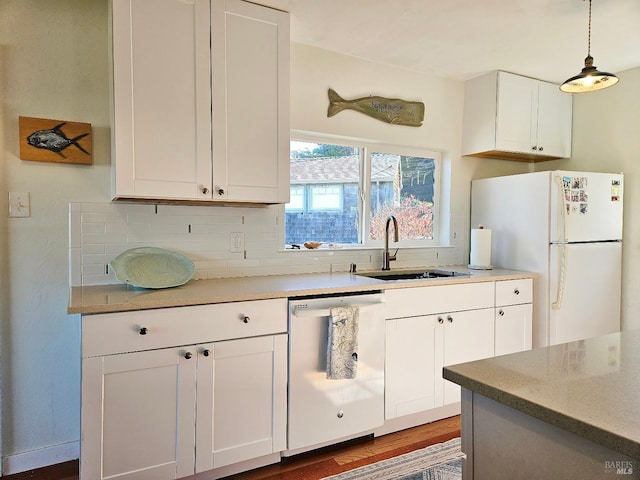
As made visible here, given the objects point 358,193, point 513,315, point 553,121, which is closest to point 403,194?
point 358,193

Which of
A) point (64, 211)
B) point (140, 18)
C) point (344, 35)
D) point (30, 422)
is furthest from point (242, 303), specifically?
point (344, 35)

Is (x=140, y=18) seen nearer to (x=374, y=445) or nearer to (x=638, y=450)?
(x=638, y=450)

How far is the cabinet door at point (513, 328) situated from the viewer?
9.16 feet

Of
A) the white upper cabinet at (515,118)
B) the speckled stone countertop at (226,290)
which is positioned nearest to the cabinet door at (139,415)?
the speckled stone countertop at (226,290)

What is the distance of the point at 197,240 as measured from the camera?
8.05 ft

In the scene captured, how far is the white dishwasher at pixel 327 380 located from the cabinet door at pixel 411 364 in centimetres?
8

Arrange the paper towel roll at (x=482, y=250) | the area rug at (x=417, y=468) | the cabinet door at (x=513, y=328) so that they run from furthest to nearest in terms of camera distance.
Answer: the paper towel roll at (x=482, y=250)
the cabinet door at (x=513, y=328)
the area rug at (x=417, y=468)

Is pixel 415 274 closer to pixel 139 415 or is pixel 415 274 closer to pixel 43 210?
pixel 139 415

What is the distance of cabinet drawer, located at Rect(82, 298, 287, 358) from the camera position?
5.47 feet

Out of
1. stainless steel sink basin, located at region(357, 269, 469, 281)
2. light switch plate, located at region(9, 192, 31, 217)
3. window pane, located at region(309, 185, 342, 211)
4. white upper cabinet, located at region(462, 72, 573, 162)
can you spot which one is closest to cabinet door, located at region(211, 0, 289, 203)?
window pane, located at region(309, 185, 342, 211)

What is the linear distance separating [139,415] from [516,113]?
3.22m

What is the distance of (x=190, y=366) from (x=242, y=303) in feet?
1.14

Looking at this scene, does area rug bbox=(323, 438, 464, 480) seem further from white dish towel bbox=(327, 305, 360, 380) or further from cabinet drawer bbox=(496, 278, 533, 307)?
cabinet drawer bbox=(496, 278, 533, 307)

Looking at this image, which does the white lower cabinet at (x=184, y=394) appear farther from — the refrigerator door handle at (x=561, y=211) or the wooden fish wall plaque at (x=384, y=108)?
the refrigerator door handle at (x=561, y=211)
